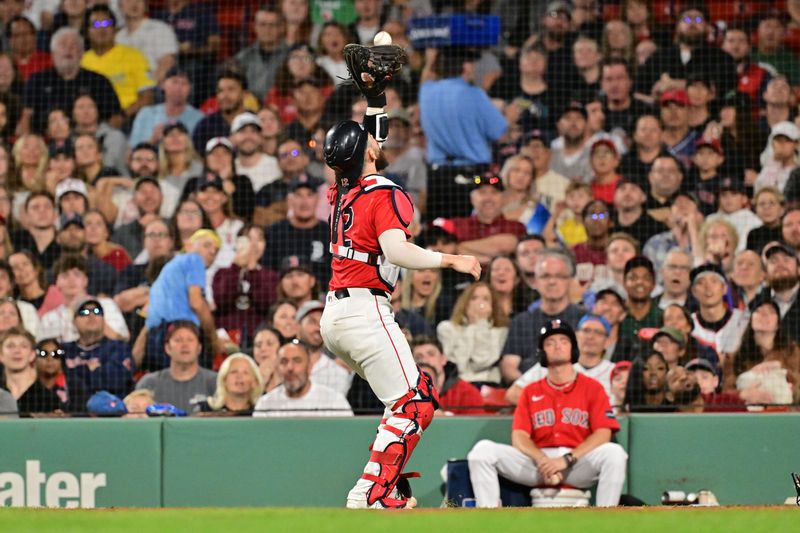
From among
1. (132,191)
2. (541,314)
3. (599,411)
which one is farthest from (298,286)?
(599,411)

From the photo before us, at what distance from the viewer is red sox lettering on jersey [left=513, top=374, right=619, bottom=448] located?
7016mm

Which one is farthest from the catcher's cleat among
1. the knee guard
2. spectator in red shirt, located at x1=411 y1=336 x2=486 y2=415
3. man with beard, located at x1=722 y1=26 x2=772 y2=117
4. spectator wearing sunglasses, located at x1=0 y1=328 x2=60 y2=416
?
man with beard, located at x1=722 y1=26 x2=772 y2=117

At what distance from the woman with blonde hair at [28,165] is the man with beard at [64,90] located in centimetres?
17

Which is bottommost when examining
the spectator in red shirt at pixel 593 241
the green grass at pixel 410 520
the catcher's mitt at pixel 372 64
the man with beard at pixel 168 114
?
the green grass at pixel 410 520

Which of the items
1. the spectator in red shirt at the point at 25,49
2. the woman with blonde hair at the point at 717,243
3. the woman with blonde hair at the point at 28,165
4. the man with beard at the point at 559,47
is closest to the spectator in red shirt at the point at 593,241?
the woman with blonde hair at the point at 717,243

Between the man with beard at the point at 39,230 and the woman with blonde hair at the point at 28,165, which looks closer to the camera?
the man with beard at the point at 39,230

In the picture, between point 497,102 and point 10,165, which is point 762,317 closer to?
point 497,102

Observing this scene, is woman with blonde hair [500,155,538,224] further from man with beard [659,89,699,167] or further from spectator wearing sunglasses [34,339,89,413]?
spectator wearing sunglasses [34,339,89,413]

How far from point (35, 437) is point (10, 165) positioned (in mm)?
3044

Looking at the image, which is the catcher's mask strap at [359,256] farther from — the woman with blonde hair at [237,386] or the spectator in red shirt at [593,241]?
the spectator in red shirt at [593,241]

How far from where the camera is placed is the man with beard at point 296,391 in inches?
312

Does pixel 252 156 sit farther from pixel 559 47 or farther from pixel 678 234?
pixel 678 234

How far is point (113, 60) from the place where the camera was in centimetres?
1080

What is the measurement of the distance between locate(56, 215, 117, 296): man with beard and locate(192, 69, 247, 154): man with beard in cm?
117
